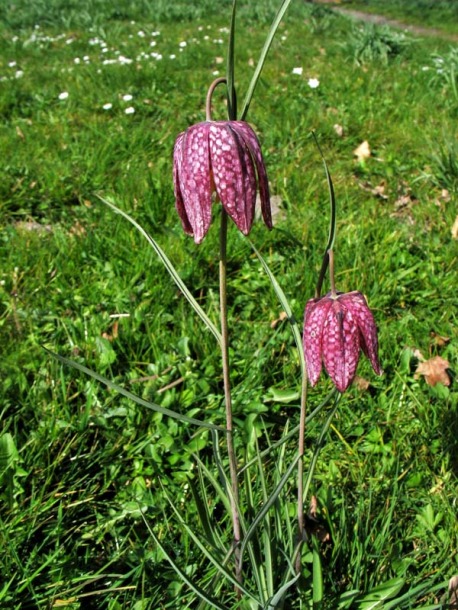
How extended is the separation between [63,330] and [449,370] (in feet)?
3.27

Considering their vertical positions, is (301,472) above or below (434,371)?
above

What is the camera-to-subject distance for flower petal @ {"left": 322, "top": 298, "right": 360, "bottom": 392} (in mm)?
809

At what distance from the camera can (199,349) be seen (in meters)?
1.58

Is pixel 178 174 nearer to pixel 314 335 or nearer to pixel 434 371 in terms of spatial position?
pixel 314 335

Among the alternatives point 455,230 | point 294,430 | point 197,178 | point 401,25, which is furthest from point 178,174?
point 401,25

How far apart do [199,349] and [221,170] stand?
92 centimetres

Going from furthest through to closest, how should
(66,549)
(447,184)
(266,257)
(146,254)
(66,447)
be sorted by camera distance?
1. (447,184)
2. (266,257)
3. (146,254)
4. (66,447)
5. (66,549)

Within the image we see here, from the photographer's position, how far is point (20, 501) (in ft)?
3.78

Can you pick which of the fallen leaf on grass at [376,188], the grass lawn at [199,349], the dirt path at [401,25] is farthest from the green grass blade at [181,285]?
the dirt path at [401,25]

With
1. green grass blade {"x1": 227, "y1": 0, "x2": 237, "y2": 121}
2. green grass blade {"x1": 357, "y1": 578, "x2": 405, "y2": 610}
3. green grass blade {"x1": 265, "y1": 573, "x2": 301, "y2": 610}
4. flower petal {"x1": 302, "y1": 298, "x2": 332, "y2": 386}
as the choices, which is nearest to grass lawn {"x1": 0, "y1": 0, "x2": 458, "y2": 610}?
green grass blade {"x1": 357, "y1": 578, "x2": 405, "y2": 610}

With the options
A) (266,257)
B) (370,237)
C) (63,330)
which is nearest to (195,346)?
(63,330)

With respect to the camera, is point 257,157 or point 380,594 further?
point 380,594

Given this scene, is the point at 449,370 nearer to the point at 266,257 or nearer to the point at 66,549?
the point at 266,257

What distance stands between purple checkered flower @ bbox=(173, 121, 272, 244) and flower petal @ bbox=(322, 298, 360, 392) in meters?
0.16
